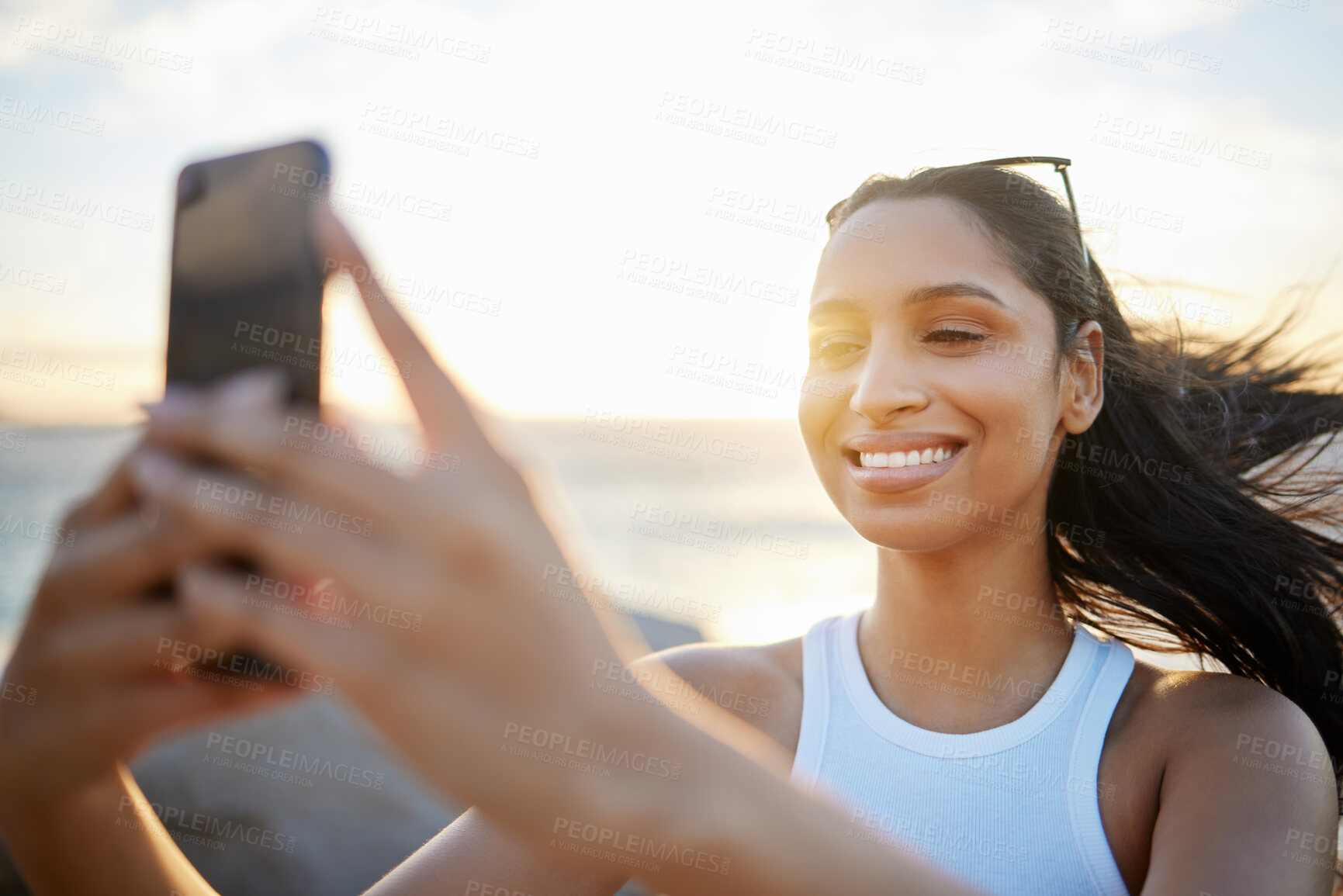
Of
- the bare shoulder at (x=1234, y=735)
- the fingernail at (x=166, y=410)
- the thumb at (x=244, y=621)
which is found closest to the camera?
the thumb at (x=244, y=621)

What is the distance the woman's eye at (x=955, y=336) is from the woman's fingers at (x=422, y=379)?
1.90 m

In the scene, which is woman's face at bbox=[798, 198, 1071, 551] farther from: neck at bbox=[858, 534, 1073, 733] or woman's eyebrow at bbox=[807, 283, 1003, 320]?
neck at bbox=[858, 534, 1073, 733]

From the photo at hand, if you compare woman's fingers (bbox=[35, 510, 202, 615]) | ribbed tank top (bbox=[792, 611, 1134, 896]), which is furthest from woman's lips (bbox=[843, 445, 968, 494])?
woman's fingers (bbox=[35, 510, 202, 615])

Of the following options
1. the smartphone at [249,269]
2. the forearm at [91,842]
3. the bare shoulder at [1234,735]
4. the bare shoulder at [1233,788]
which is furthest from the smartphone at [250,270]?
the bare shoulder at [1234,735]

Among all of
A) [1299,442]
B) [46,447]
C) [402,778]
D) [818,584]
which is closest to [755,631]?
[818,584]

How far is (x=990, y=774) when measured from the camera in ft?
7.58

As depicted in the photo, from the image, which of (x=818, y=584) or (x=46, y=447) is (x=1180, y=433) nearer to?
(x=818, y=584)

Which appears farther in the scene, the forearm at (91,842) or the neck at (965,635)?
the neck at (965,635)

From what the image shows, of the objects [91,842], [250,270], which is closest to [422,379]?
[250,270]

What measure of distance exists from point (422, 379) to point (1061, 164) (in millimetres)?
2761

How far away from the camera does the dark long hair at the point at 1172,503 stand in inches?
102

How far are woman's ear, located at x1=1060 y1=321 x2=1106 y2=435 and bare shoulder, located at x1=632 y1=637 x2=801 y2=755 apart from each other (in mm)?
1101

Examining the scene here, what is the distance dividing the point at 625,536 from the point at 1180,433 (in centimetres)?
2927

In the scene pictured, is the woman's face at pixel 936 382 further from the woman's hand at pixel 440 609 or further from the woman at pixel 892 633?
the woman's hand at pixel 440 609
